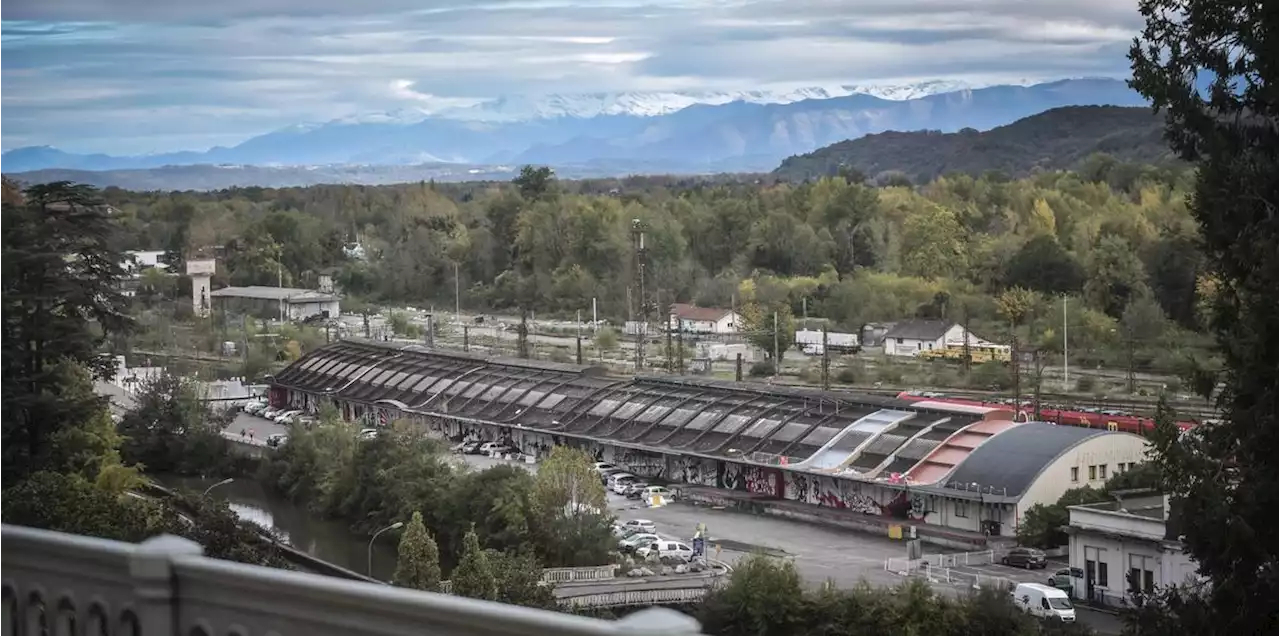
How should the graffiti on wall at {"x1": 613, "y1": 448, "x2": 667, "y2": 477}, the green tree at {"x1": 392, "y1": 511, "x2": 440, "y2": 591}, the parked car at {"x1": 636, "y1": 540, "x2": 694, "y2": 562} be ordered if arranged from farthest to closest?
the graffiti on wall at {"x1": 613, "y1": 448, "x2": 667, "y2": 477} → the parked car at {"x1": 636, "y1": 540, "x2": 694, "y2": 562} → the green tree at {"x1": 392, "y1": 511, "x2": 440, "y2": 591}

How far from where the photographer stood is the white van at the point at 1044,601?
6.33 metres

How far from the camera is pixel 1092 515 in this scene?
7.19 m

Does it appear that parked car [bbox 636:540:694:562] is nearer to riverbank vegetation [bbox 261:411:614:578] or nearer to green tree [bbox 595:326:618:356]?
riverbank vegetation [bbox 261:411:614:578]

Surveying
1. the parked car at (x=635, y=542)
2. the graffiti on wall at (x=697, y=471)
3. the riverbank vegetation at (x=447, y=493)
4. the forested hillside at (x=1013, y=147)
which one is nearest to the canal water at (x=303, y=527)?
the riverbank vegetation at (x=447, y=493)

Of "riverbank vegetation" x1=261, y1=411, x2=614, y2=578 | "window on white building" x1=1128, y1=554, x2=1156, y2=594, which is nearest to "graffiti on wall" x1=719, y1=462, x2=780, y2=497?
"riverbank vegetation" x1=261, y1=411, x2=614, y2=578

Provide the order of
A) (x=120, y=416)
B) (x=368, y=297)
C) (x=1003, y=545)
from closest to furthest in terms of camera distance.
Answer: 1. (x=1003, y=545)
2. (x=120, y=416)
3. (x=368, y=297)

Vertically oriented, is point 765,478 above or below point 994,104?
below

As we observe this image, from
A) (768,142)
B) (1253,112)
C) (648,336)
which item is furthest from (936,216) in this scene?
(768,142)

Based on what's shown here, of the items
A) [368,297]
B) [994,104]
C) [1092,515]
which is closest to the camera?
[1092,515]

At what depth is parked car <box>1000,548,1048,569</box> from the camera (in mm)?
7609

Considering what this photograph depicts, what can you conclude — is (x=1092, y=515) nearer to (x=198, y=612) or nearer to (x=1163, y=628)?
(x=1163, y=628)

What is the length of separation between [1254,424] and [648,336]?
16.2m

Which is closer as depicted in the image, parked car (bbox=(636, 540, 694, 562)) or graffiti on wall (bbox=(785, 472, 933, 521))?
parked car (bbox=(636, 540, 694, 562))

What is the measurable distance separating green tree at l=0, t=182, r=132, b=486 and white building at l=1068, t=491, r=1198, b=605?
4.69 meters
